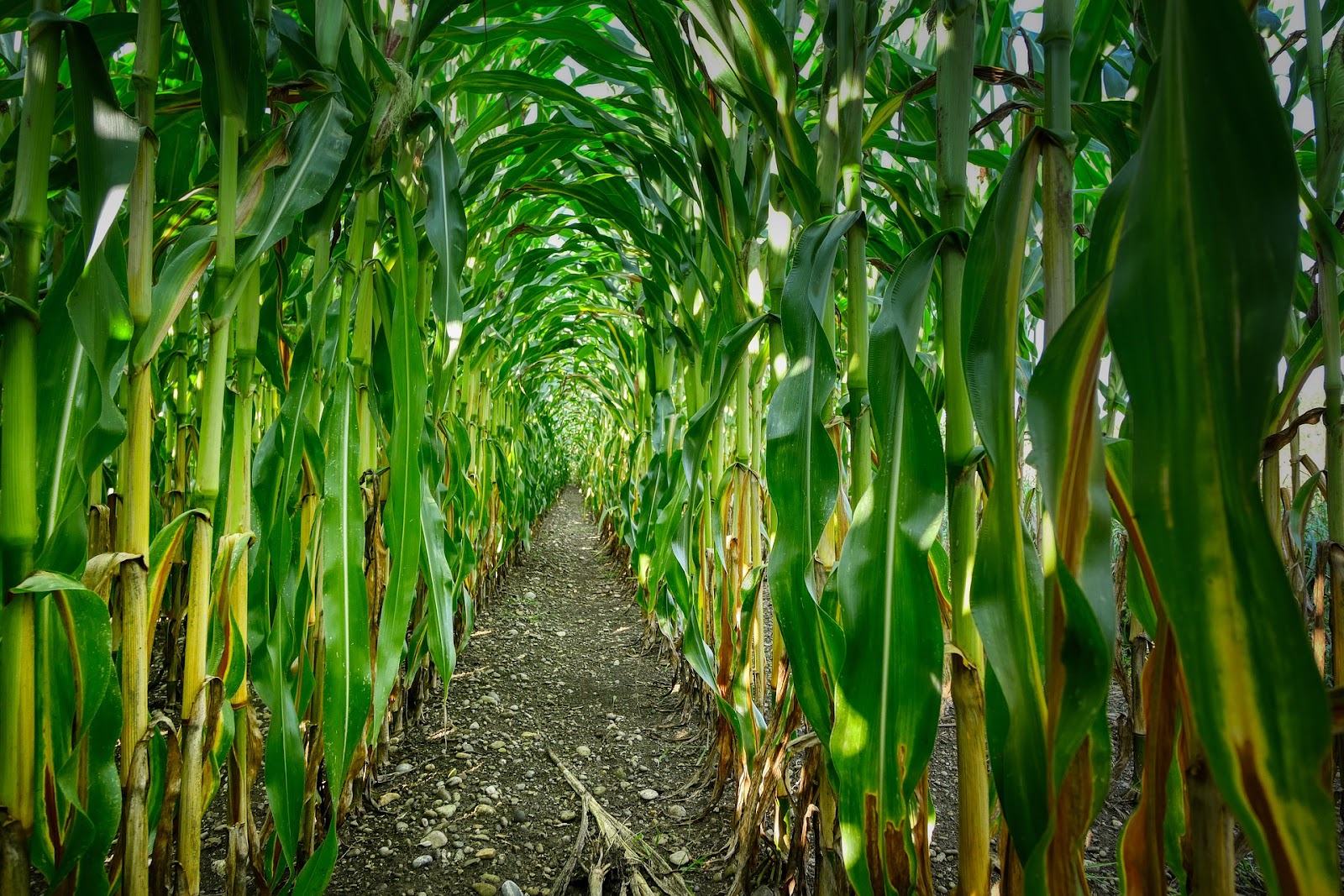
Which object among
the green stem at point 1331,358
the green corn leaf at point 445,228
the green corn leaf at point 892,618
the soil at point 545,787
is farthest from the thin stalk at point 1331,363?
the green corn leaf at point 445,228

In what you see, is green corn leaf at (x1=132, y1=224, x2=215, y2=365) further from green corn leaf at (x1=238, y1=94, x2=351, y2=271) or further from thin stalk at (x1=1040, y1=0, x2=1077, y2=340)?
thin stalk at (x1=1040, y1=0, x2=1077, y2=340)

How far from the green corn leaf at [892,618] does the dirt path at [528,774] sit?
25.3 inches

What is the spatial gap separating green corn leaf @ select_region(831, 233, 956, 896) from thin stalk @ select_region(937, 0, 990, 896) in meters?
0.03

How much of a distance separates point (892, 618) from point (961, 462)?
0.46 ft

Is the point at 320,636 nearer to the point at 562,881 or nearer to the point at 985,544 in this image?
the point at 562,881

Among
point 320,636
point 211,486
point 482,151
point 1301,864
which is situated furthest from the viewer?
point 482,151

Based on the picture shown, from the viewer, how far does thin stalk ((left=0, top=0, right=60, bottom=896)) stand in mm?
476

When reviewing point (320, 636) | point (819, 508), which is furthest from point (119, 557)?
point (819, 508)

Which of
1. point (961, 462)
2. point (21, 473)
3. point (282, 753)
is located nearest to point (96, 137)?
point (21, 473)

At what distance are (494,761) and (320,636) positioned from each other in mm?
653

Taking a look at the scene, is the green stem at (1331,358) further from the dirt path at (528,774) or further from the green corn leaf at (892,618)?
the dirt path at (528,774)

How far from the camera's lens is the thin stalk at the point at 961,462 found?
498mm

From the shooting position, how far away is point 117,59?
1.53 m

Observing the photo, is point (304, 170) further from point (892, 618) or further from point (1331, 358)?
point (1331, 358)
